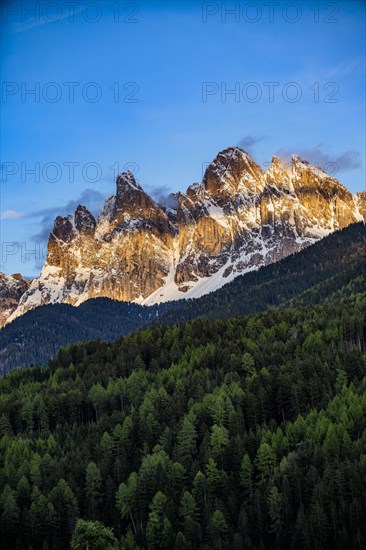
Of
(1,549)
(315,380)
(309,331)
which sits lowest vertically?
(1,549)

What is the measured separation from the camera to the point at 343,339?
17112cm

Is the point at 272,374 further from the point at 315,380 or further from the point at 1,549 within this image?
the point at 1,549

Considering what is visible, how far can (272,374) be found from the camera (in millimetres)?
142875

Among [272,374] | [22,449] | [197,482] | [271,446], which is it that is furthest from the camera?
[272,374]

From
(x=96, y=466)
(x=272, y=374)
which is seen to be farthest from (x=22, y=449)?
(x=272, y=374)

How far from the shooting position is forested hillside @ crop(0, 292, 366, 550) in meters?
98.9

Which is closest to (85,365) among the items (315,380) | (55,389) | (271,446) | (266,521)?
(55,389)

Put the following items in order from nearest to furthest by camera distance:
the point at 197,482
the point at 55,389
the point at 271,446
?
the point at 197,482 → the point at 271,446 → the point at 55,389

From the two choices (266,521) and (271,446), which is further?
(271,446)

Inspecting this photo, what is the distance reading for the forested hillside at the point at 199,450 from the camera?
9894cm

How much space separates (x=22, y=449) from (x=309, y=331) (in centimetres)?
7071

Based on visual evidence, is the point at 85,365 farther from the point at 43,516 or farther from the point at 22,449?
the point at 43,516

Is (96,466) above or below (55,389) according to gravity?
below

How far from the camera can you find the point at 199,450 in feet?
406
